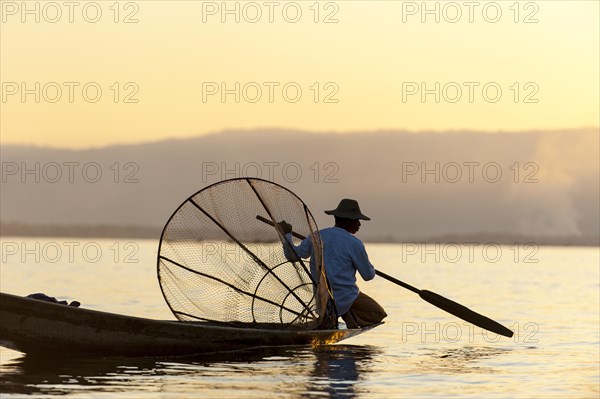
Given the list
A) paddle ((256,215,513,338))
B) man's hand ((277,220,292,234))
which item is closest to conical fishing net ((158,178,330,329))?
man's hand ((277,220,292,234))

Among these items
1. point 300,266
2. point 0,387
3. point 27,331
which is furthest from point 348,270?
point 0,387

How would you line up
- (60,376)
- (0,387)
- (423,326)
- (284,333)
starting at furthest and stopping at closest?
(423,326), (284,333), (60,376), (0,387)

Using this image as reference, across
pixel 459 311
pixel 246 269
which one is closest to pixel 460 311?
pixel 459 311

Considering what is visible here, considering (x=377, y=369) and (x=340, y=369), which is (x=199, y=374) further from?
(x=377, y=369)

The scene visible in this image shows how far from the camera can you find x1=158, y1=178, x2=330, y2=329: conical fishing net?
15133mm

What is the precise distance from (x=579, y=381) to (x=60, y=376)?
19.3 ft

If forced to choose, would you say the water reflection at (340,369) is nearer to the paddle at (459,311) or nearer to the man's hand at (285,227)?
the paddle at (459,311)

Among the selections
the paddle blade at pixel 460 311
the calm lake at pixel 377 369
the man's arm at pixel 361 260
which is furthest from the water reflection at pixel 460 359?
the man's arm at pixel 361 260

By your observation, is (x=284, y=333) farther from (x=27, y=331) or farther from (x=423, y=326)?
(x=423, y=326)

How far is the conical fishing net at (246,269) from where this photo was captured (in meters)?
15.1

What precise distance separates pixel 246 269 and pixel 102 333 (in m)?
2.62

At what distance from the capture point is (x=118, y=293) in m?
30.8

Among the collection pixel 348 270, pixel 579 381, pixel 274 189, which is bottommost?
pixel 579 381

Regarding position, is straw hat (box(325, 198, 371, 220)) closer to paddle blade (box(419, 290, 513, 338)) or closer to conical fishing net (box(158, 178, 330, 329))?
conical fishing net (box(158, 178, 330, 329))
